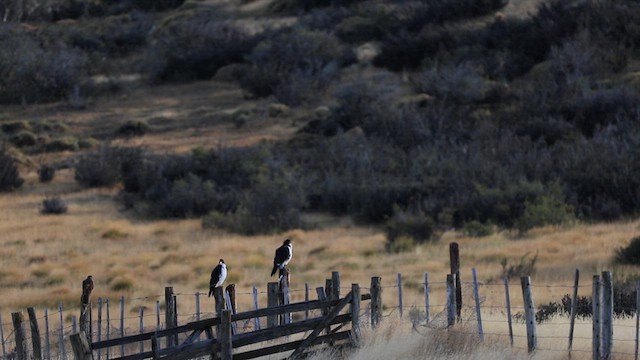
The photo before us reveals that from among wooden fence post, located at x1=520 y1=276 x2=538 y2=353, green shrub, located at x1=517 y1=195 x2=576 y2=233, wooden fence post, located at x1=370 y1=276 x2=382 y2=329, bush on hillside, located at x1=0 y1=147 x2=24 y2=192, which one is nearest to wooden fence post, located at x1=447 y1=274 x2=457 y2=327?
wooden fence post, located at x1=370 y1=276 x2=382 y2=329

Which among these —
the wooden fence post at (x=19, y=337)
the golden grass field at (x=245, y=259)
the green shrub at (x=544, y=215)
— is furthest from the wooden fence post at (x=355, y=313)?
the green shrub at (x=544, y=215)

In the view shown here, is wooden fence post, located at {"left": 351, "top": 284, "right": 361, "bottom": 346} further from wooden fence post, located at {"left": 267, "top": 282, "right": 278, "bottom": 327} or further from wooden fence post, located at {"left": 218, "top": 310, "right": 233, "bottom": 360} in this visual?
wooden fence post, located at {"left": 218, "top": 310, "right": 233, "bottom": 360}

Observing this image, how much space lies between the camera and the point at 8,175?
3884cm

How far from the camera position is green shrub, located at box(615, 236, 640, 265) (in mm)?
22750

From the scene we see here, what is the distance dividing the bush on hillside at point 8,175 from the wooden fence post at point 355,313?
26977 mm

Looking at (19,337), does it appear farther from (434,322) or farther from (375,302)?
(434,322)

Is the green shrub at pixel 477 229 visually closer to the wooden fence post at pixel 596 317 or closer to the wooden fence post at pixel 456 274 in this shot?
the wooden fence post at pixel 456 274

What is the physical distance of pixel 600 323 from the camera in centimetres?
1223

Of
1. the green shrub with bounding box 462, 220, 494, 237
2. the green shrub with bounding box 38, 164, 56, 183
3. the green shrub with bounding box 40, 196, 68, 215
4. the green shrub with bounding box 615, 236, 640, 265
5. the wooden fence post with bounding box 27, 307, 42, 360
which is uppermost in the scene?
the green shrub with bounding box 38, 164, 56, 183

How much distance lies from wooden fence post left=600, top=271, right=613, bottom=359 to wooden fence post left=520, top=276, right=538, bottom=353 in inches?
32.0

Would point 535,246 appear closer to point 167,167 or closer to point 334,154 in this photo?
point 334,154

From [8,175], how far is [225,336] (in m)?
28.9

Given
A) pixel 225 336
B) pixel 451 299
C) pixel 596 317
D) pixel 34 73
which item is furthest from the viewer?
pixel 34 73

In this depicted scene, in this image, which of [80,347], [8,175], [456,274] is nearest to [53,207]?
[8,175]
